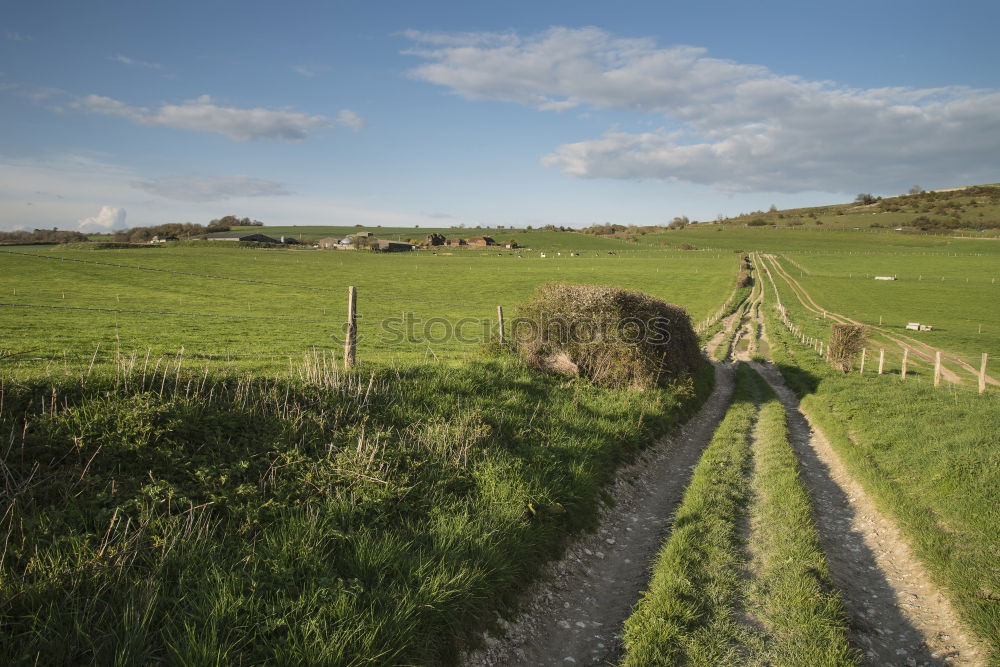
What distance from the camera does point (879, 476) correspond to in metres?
10.0

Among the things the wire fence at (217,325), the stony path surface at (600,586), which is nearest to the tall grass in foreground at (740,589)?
the stony path surface at (600,586)

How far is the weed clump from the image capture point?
1452 cm

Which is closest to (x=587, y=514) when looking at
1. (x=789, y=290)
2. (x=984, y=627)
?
(x=984, y=627)

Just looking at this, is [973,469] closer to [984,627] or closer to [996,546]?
[996,546]

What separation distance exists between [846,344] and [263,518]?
26.2 metres

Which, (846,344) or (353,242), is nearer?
(846,344)

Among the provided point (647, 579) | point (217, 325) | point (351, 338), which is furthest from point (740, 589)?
point (217, 325)

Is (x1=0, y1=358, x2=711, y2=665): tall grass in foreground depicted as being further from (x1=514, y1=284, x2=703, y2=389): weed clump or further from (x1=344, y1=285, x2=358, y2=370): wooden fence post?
(x1=514, y1=284, x2=703, y2=389): weed clump

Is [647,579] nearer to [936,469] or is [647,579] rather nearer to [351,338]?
[351,338]

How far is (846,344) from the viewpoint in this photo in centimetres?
2364

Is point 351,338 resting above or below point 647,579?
above

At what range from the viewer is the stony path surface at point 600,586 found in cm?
520

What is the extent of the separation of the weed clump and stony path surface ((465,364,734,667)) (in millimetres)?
4313

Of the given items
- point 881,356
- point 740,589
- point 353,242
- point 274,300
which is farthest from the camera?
point 353,242
